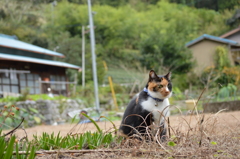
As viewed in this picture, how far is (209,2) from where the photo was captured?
39.8 feet

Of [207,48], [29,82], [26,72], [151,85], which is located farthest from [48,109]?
[207,48]

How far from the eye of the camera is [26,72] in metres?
11.4

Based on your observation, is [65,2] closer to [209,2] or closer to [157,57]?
[157,57]

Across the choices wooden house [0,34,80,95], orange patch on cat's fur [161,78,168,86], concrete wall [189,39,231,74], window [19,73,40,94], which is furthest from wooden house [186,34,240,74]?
orange patch on cat's fur [161,78,168,86]

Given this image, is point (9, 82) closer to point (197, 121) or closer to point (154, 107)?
point (154, 107)

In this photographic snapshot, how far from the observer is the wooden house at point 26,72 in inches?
435

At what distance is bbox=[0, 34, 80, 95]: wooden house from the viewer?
435 inches

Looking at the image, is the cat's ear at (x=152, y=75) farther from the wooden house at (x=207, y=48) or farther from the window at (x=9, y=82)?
the wooden house at (x=207, y=48)

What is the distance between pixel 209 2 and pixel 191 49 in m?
5.15

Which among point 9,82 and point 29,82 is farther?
point 29,82

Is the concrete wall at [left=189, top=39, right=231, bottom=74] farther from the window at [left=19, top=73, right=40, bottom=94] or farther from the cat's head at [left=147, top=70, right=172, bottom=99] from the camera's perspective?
the cat's head at [left=147, top=70, right=172, bottom=99]

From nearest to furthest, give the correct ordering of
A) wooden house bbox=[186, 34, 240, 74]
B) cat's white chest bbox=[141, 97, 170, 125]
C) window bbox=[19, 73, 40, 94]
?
cat's white chest bbox=[141, 97, 170, 125]
window bbox=[19, 73, 40, 94]
wooden house bbox=[186, 34, 240, 74]

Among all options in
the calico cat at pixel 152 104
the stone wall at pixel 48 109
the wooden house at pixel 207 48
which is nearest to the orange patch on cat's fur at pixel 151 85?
the calico cat at pixel 152 104

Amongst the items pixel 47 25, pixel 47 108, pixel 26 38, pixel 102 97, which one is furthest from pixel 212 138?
pixel 47 25
